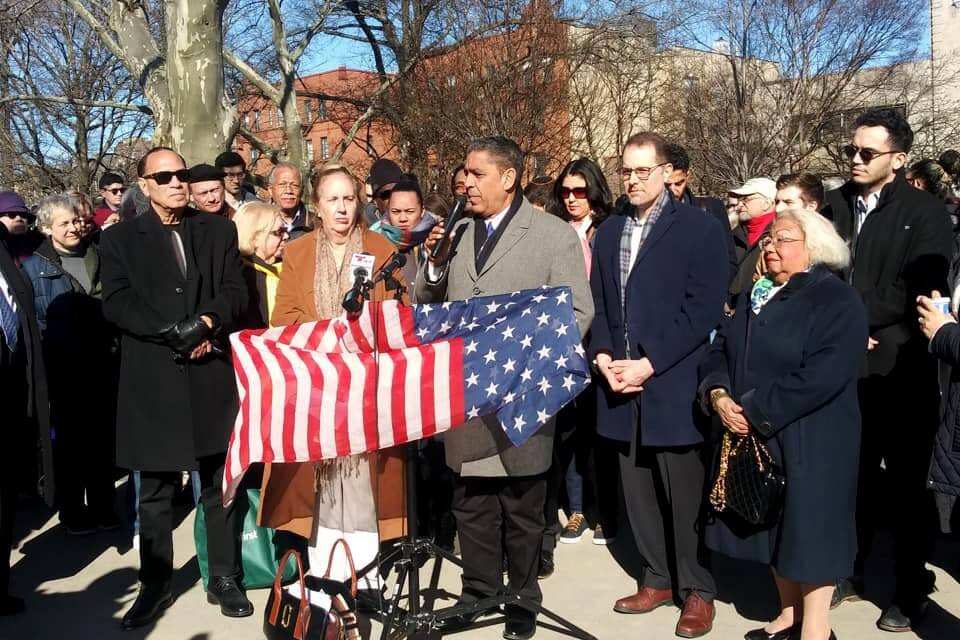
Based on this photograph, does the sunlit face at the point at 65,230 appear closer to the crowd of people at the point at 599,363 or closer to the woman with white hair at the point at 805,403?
the crowd of people at the point at 599,363

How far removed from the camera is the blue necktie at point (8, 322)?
4875mm

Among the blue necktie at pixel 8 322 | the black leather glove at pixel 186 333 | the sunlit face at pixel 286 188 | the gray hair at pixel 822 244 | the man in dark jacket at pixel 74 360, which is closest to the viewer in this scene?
the gray hair at pixel 822 244

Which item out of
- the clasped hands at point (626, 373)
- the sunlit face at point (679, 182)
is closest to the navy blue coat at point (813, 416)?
the clasped hands at point (626, 373)

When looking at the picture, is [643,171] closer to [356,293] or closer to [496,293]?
[496,293]

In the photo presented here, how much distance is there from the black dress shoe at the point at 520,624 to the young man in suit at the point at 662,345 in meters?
0.57

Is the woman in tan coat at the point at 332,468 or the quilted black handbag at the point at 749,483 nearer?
the quilted black handbag at the point at 749,483

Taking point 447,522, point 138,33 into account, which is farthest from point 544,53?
point 447,522

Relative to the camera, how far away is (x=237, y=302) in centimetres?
498

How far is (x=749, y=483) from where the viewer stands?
412 cm

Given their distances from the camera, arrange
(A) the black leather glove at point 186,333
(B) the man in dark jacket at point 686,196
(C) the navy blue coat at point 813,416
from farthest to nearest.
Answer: (B) the man in dark jacket at point 686,196
(A) the black leather glove at point 186,333
(C) the navy blue coat at point 813,416

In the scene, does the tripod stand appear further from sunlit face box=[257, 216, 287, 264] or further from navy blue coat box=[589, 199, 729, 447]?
sunlit face box=[257, 216, 287, 264]

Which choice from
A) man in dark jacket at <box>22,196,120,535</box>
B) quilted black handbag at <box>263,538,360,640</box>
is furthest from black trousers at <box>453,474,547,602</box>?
man in dark jacket at <box>22,196,120,535</box>

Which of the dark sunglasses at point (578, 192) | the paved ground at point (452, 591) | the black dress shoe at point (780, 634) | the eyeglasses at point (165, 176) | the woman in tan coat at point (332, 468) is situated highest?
the eyeglasses at point (165, 176)

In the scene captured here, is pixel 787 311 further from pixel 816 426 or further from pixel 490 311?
pixel 490 311
